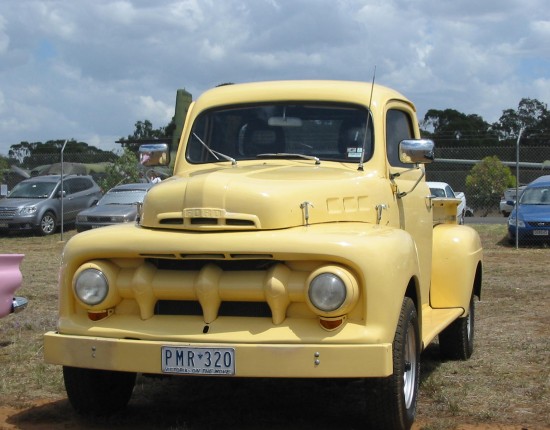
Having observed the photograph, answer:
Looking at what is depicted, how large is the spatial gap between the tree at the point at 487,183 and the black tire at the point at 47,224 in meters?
16.1

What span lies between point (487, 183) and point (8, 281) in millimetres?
28405

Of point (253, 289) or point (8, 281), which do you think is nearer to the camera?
point (253, 289)

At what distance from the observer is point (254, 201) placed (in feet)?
16.6

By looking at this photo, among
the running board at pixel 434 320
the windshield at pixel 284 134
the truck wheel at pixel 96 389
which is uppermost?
the windshield at pixel 284 134

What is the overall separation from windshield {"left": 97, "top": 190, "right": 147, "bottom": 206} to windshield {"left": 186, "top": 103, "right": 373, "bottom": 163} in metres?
Result: 16.5

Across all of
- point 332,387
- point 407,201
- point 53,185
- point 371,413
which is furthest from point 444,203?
point 53,185

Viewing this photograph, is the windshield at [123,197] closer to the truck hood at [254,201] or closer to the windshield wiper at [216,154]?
the windshield wiper at [216,154]

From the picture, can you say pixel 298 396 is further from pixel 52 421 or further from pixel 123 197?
pixel 123 197

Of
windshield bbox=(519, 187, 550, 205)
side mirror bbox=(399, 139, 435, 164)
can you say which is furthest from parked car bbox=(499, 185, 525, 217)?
side mirror bbox=(399, 139, 435, 164)

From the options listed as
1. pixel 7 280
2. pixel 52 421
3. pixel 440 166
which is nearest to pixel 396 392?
pixel 52 421

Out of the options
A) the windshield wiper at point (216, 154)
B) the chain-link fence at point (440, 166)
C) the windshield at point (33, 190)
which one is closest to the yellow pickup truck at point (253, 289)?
the windshield wiper at point (216, 154)

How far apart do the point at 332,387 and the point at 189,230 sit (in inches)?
77.6

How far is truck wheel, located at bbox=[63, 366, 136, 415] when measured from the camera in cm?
543

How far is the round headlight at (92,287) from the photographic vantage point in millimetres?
5027
